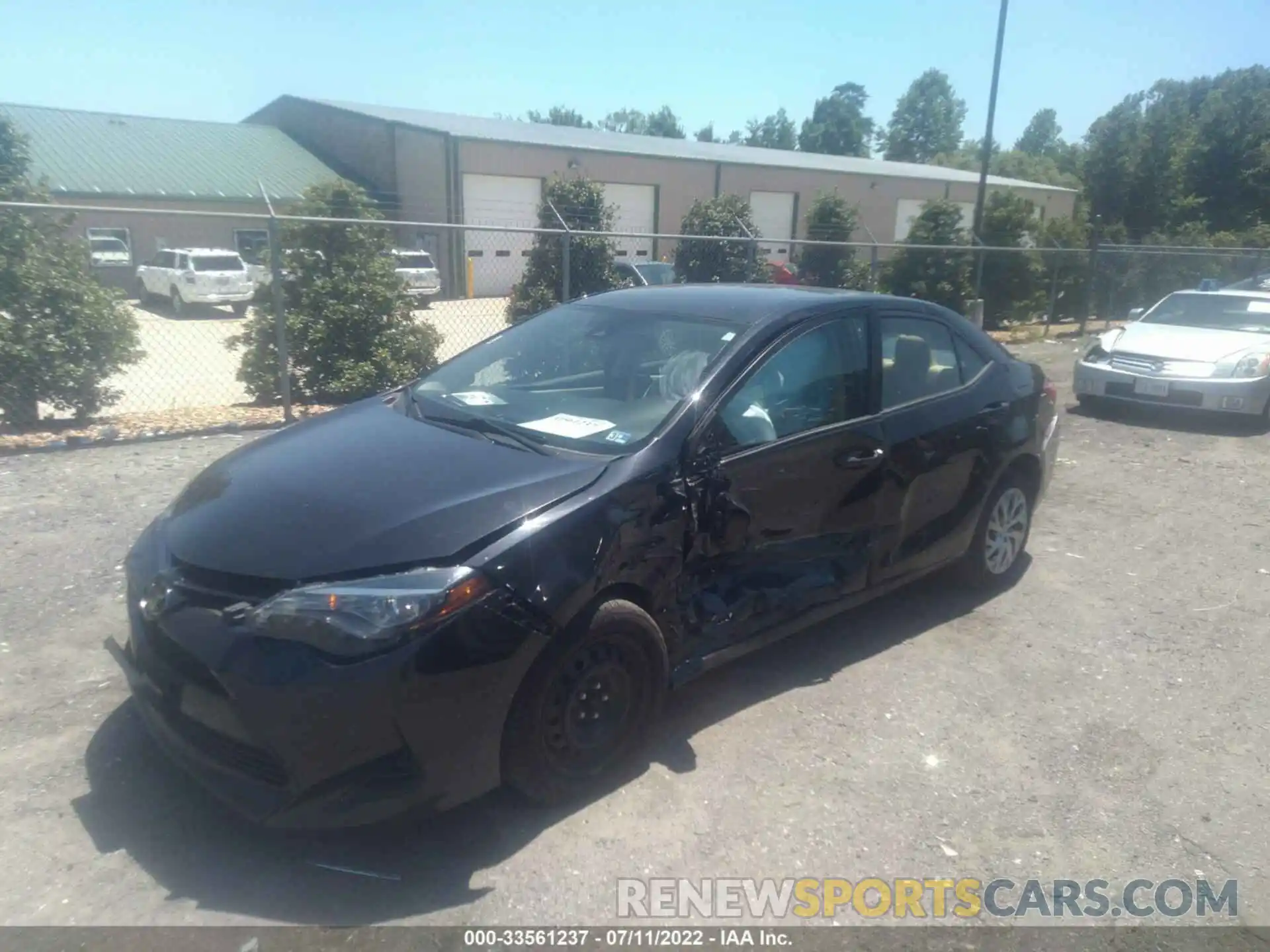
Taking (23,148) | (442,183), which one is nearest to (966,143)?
(442,183)

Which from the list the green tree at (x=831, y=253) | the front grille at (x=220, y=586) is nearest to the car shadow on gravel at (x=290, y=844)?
the front grille at (x=220, y=586)

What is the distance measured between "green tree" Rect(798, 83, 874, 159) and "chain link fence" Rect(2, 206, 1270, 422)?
65.7 metres

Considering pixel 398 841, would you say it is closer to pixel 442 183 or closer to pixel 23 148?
pixel 23 148

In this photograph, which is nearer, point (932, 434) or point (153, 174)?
point (932, 434)

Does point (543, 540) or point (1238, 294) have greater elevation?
point (1238, 294)

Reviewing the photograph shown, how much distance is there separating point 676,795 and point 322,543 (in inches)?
59.8

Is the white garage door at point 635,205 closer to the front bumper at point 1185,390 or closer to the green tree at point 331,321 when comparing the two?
the green tree at point 331,321

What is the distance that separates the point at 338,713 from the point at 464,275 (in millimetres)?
23287

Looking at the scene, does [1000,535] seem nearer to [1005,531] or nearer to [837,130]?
[1005,531]

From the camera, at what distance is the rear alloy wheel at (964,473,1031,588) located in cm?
503

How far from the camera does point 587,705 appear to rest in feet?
10.3

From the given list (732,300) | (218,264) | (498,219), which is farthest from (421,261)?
(732,300)

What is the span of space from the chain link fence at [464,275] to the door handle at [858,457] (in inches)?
214

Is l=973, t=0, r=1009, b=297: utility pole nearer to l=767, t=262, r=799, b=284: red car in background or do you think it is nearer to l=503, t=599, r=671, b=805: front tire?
l=767, t=262, r=799, b=284: red car in background
